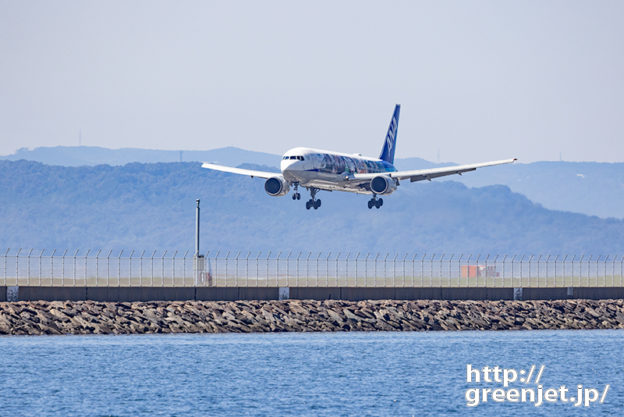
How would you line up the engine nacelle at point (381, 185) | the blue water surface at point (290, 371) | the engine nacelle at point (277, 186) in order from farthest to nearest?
the engine nacelle at point (381, 185)
the engine nacelle at point (277, 186)
the blue water surface at point (290, 371)

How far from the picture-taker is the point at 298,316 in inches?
3900

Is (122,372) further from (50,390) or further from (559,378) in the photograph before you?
(559,378)

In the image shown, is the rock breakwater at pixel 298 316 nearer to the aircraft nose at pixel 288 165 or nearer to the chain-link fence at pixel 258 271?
the chain-link fence at pixel 258 271

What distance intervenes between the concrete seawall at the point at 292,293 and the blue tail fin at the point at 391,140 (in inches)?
1105

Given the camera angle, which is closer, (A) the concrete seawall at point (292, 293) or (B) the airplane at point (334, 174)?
(A) the concrete seawall at point (292, 293)

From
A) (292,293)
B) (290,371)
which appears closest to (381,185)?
(292,293)

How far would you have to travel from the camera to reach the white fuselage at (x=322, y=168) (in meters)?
105

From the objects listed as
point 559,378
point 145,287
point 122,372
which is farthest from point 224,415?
point 145,287

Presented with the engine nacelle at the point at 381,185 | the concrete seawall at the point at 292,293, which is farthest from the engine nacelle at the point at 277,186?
the concrete seawall at the point at 292,293

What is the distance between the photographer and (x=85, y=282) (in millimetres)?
98875

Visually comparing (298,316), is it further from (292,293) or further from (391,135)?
(391,135)

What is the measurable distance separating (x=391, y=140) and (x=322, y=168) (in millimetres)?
31824

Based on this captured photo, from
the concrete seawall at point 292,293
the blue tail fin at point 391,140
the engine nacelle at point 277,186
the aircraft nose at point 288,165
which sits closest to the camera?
the concrete seawall at point 292,293

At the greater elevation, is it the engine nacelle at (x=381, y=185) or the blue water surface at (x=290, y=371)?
the engine nacelle at (x=381, y=185)
